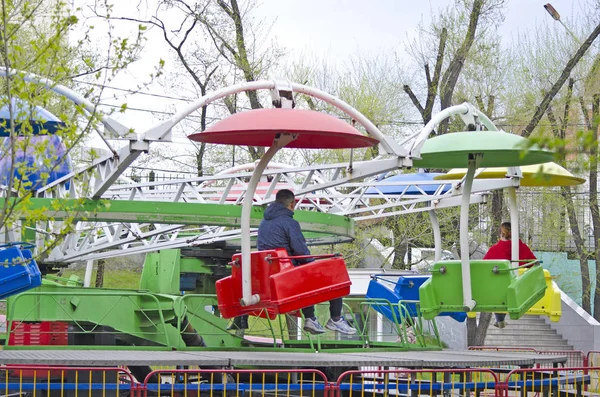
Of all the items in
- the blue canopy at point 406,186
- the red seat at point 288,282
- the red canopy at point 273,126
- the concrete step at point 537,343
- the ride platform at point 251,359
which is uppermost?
the red canopy at point 273,126

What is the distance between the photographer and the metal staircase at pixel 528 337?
3341 centimetres

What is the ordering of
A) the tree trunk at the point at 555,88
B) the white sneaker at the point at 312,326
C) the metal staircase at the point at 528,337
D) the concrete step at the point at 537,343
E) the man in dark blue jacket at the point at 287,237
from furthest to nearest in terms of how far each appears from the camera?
the metal staircase at the point at 528,337 → the concrete step at the point at 537,343 → the tree trunk at the point at 555,88 → the white sneaker at the point at 312,326 → the man in dark blue jacket at the point at 287,237

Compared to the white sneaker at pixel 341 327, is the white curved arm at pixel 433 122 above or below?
above

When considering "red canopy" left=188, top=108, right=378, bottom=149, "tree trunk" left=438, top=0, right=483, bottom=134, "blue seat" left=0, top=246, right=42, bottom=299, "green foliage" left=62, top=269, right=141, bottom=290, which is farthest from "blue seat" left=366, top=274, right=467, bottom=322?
"green foliage" left=62, top=269, right=141, bottom=290

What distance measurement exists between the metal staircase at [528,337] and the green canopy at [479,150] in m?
19.3

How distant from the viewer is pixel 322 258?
12.0 m

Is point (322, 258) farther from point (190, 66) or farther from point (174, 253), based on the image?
point (190, 66)

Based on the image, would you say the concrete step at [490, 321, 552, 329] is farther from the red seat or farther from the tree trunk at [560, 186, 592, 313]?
the red seat

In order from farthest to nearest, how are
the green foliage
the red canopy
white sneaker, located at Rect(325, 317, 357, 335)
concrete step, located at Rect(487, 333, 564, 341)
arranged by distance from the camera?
the green foliage
concrete step, located at Rect(487, 333, 564, 341)
white sneaker, located at Rect(325, 317, 357, 335)
the red canopy

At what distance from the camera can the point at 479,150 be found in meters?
13.1

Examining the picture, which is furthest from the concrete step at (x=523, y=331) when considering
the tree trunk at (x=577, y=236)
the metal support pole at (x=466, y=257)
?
the metal support pole at (x=466, y=257)

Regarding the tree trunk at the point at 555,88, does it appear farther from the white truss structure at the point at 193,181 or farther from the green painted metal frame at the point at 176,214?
the green painted metal frame at the point at 176,214

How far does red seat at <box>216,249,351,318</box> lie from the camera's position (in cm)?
1151

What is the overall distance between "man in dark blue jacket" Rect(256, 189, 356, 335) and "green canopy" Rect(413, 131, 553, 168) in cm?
241
